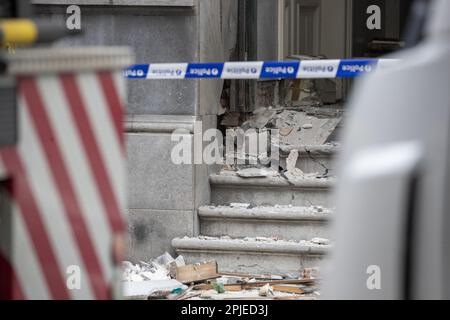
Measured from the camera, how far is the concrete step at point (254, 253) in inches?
303

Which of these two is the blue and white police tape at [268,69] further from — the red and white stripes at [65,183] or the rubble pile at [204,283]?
the red and white stripes at [65,183]

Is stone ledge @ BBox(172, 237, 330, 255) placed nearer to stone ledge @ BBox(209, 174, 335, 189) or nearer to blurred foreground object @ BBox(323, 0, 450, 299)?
stone ledge @ BBox(209, 174, 335, 189)

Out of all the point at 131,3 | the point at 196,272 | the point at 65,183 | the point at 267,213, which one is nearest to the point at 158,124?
the point at 131,3

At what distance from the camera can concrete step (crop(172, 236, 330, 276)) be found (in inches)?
303

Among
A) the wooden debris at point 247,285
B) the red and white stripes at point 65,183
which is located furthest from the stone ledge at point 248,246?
the red and white stripes at point 65,183

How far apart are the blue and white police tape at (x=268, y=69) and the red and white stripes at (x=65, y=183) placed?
445cm

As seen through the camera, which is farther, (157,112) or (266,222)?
(157,112)

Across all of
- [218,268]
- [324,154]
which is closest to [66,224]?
[218,268]

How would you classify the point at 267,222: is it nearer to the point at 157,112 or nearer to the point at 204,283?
the point at 204,283

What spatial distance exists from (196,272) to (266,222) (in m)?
0.76

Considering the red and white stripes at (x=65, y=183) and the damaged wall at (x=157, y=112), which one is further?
the damaged wall at (x=157, y=112)

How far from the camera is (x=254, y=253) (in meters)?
7.77

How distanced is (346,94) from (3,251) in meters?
9.87
